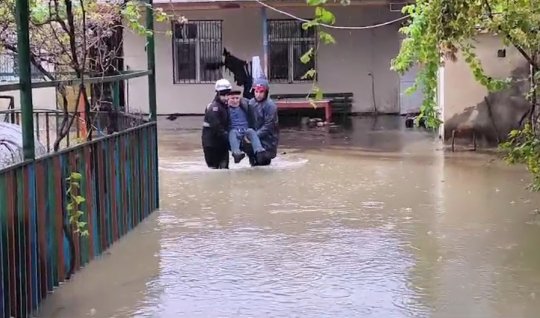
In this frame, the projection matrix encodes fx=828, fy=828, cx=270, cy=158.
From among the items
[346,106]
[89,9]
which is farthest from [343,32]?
[89,9]

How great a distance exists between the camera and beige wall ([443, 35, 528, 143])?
13.3 metres

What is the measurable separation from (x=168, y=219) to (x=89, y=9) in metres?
2.18

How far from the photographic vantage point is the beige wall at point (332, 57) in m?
21.1

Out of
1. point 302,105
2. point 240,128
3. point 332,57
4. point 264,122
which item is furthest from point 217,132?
point 332,57

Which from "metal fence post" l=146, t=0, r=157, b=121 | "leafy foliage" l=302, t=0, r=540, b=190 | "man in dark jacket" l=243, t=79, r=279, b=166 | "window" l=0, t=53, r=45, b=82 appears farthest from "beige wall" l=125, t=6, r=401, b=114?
"leafy foliage" l=302, t=0, r=540, b=190

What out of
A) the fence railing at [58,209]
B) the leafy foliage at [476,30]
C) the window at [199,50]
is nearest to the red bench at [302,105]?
the window at [199,50]

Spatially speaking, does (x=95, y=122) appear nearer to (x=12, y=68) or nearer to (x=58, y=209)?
(x=58, y=209)

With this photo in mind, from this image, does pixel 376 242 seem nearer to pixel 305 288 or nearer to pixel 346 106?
pixel 305 288

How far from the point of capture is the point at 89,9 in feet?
26.2

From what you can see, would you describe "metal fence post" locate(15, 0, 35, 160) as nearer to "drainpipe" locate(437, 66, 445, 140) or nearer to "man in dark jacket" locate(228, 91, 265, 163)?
"man in dark jacket" locate(228, 91, 265, 163)

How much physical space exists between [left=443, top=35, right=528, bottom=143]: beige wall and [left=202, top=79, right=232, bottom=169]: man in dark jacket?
4086 millimetres

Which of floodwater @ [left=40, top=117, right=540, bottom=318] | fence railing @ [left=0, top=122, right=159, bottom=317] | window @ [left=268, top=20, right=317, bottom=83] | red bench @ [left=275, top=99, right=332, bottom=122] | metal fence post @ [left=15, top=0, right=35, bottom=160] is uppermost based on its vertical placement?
window @ [left=268, top=20, right=317, bottom=83]

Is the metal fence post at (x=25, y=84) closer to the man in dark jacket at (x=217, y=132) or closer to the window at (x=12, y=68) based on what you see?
the window at (x=12, y=68)

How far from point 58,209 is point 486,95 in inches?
370
